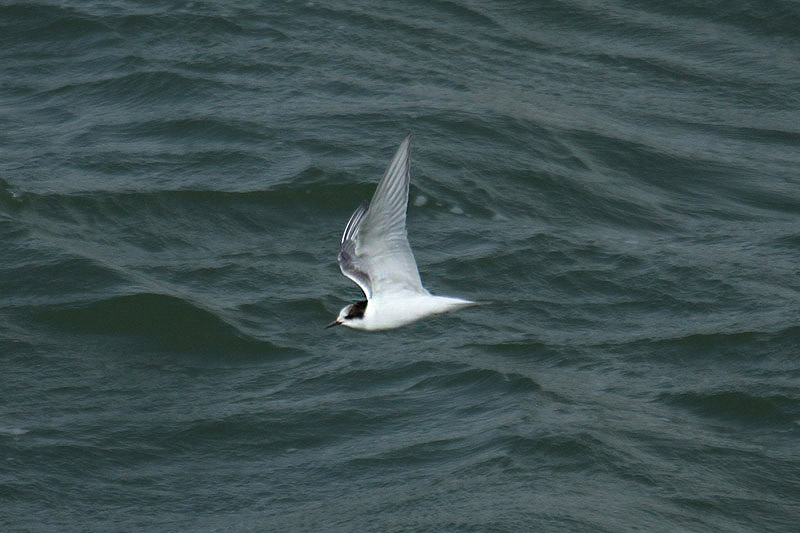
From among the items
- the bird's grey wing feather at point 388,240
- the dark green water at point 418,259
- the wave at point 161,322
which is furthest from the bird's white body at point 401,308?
the wave at point 161,322

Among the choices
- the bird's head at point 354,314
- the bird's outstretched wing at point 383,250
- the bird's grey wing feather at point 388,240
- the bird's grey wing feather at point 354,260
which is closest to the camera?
the bird's grey wing feather at point 388,240

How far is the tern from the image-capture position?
10211mm

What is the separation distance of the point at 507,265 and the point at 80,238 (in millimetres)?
4942

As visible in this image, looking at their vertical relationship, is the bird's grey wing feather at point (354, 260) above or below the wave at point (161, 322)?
above

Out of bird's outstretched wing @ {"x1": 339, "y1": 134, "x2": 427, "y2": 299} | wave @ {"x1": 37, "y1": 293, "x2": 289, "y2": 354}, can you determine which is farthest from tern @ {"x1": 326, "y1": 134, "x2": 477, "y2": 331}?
wave @ {"x1": 37, "y1": 293, "x2": 289, "y2": 354}

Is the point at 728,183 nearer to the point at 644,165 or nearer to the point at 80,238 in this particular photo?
the point at 644,165

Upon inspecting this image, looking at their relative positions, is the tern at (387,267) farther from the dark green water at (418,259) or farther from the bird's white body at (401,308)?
the dark green water at (418,259)

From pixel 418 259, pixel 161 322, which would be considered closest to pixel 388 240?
pixel 161 322

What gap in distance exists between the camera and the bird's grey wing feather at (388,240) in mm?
10086

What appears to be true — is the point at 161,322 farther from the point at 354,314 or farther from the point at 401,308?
the point at 401,308

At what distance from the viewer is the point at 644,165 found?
17859 millimetres

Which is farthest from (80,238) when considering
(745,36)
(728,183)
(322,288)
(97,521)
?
(745,36)

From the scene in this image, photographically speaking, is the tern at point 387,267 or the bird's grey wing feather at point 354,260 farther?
the bird's grey wing feather at point 354,260

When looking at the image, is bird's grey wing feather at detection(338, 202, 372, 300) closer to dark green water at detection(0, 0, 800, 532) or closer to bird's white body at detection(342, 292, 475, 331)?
bird's white body at detection(342, 292, 475, 331)
